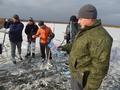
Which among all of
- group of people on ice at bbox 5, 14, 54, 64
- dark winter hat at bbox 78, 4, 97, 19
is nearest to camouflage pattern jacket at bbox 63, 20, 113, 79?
dark winter hat at bbox 78, 4, 97, 19

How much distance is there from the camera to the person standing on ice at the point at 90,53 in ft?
15.1

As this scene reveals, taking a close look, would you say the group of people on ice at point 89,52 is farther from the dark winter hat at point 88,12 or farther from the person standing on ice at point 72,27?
the person standing on ice at point 72,27

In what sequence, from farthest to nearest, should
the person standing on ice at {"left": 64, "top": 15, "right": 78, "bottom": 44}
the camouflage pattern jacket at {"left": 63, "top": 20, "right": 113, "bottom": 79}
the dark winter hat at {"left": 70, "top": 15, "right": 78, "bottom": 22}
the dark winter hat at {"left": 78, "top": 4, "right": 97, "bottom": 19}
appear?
the person standing on ice at {"left": 64, "top": 15, "right": 78, "bottom": 44}, the dark winter hat at {"left": 70, "top": 15, "right": 78, "bottom": 22}, the dark winter hat at {"left": 78, "top": 4, "right": 97, "bottom": 19}, the camouflage pattern jacket at {"left": 63, "top": 20, "right": 113, "bottom": 79}

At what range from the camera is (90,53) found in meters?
4.73

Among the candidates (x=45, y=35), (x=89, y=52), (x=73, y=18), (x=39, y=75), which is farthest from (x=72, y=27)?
(x=89, y=52)

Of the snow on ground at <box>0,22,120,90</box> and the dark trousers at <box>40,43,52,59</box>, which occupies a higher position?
the dark trousers at <box>40,43,52,59</box>

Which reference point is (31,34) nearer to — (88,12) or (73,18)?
(73,18)

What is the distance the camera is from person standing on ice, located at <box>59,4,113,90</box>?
460 centimetres

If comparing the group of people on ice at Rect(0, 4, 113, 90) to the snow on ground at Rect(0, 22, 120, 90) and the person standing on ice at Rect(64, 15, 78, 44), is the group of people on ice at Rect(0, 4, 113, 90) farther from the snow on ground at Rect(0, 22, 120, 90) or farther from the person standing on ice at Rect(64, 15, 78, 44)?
the person standing on ice at Rect(64, 15, 78, 44)

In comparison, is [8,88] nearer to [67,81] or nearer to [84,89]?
[67,81]

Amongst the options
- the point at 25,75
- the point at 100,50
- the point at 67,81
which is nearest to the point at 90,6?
the point at 100,50

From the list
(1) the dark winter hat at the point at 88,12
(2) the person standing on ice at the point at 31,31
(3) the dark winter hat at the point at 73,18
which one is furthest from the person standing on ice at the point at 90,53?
(2) the person standing on ice at the point at 31,31

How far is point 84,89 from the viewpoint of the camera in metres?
4.89

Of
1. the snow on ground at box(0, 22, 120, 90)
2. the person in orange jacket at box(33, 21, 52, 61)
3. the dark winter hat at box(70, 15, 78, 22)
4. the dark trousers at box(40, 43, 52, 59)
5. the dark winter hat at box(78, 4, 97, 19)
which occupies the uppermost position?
the dark winter hat at box(78, 4, 97, 19)
